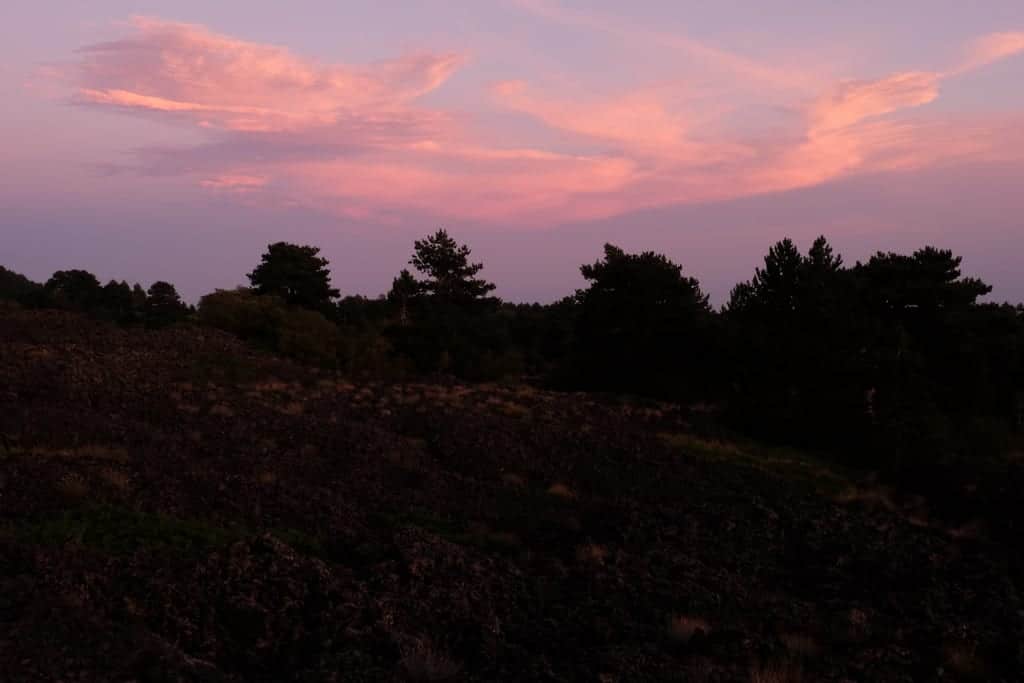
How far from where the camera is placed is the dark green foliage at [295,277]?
46781 mm

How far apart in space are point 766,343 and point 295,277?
30.8 m

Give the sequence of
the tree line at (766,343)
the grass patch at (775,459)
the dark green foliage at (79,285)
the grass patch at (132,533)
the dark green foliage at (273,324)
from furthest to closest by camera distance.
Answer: the dark green foliage at (79,285), the dark green foliage at (273,324), the tree line at (766,343), the grass patch at (775,459), the grass patch at (132,533)

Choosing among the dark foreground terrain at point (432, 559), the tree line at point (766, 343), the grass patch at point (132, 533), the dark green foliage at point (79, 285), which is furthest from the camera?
the dark green foliage at point (79, 285)

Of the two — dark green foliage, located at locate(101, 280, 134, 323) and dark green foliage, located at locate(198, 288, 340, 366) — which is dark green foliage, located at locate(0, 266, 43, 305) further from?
dark green foliage, located at locate(198, 288, 340, 366)

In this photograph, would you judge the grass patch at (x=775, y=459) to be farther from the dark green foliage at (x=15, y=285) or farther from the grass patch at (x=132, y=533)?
the dark green foliage at (x=15, y=285)

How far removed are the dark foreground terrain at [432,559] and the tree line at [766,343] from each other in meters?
5.37

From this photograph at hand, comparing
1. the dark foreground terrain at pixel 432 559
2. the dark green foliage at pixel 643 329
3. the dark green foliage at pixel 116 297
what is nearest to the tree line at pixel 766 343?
the dark green foliage at pixel 643 329

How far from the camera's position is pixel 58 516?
345 inches

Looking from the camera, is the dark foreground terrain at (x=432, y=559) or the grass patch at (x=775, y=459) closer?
the dark foreground terrain at (x=432, y=559)

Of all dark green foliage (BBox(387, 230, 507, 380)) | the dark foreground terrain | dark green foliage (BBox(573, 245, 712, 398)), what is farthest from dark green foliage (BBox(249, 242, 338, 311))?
the dark foreground terrain

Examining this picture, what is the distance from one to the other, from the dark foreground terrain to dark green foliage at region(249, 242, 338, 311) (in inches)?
1077

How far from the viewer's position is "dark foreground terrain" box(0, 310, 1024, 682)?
702 centimetres

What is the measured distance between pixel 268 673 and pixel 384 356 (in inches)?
1082

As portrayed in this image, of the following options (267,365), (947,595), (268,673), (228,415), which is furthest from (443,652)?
(267,365)
